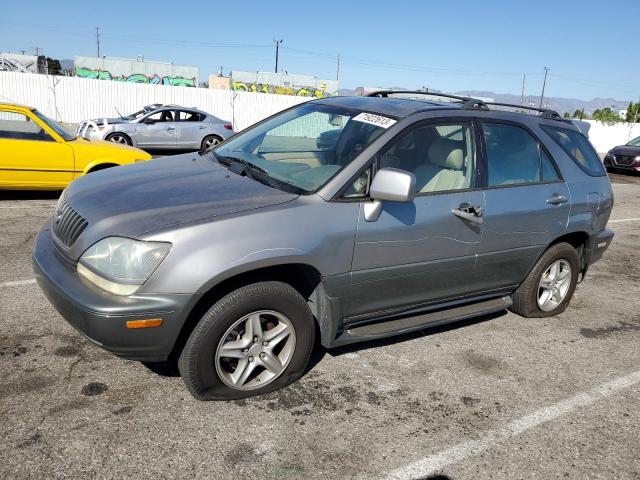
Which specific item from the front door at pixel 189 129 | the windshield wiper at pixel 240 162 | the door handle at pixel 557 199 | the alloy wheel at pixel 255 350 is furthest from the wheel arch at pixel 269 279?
the front door at pixel 189 129

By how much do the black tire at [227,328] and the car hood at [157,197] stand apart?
0.47 meters

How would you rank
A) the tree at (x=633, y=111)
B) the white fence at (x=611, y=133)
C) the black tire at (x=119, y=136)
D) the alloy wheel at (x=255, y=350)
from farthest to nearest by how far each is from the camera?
the tree at (x=633, y=111) → the white fence at (x=611, y=133) → the black tire at (x=119, y=136) → the alloy wheel at (x=255, y=350)

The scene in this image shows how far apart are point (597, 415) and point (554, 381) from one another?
1.42 feet

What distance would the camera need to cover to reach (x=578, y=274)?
5.08 m

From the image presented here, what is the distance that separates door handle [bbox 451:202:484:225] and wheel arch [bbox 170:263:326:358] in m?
1.12

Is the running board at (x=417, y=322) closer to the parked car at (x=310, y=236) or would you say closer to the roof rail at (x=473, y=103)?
the parked car at (x=310, y=236)

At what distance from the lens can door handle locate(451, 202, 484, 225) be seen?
151 inches

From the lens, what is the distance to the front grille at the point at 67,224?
318cm

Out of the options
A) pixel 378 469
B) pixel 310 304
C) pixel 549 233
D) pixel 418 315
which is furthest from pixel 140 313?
pixel 549 233

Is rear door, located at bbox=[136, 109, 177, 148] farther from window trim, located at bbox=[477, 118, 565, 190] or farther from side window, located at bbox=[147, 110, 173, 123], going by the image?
window trim, located at bbox=[477, 118, 565, 190]

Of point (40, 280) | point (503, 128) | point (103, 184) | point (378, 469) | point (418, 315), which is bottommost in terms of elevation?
point (378, 469)

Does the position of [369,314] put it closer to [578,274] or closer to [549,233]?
[549,233]

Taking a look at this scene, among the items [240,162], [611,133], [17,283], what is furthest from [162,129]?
[611,133]

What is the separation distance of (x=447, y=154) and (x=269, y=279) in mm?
1626
